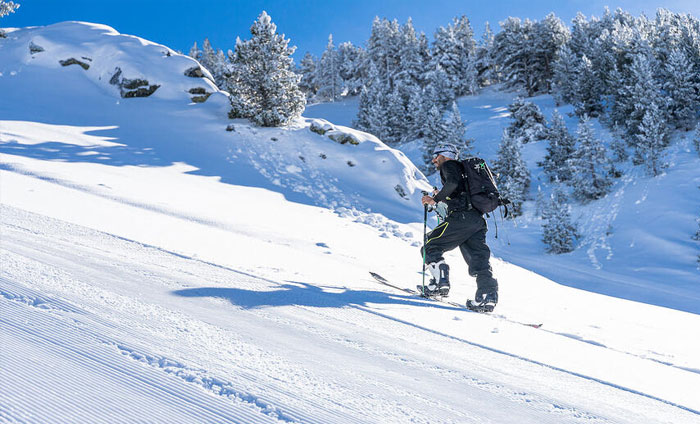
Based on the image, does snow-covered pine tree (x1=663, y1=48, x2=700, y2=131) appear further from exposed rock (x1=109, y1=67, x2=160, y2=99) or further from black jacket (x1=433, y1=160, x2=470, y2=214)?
exposed rock (x1=109, y1=67, x2=160, y2=99)

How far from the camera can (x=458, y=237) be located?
16.8ft

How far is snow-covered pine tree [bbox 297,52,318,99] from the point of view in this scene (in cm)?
7744

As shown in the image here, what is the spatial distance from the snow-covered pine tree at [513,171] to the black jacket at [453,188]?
21.2 metres

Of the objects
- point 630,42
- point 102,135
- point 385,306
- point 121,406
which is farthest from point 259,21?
point 630,42

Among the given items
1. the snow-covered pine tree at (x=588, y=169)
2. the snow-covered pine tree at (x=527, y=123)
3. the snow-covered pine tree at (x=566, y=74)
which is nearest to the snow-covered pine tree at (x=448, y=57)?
the snow-covered pine tree at (x=566, y=74)

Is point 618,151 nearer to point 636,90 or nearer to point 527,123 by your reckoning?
point 636,90

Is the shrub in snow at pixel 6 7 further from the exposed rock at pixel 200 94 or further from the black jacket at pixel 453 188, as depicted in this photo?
the black jacket at pixel 453 188

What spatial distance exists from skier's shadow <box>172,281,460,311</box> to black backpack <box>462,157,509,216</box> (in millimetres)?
1260

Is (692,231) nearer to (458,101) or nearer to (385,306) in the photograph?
(385,306)

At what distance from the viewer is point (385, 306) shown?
4125 mm

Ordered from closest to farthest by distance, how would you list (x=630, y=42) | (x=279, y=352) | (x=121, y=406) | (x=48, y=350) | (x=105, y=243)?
(x=121, y=406) → (x=48, y=350) → (x=279, y=352) → (x=105, y=243) → (x=630, y=42)

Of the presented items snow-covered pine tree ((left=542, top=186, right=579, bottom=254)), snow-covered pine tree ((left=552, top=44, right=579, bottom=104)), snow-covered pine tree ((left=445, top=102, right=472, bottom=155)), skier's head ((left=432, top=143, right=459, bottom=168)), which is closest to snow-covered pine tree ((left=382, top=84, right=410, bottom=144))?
snow-covered pine tree ((left=445, top=102, right=472, bottom=155))

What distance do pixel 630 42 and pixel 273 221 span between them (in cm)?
3889

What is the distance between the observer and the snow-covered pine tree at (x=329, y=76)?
233 ft
